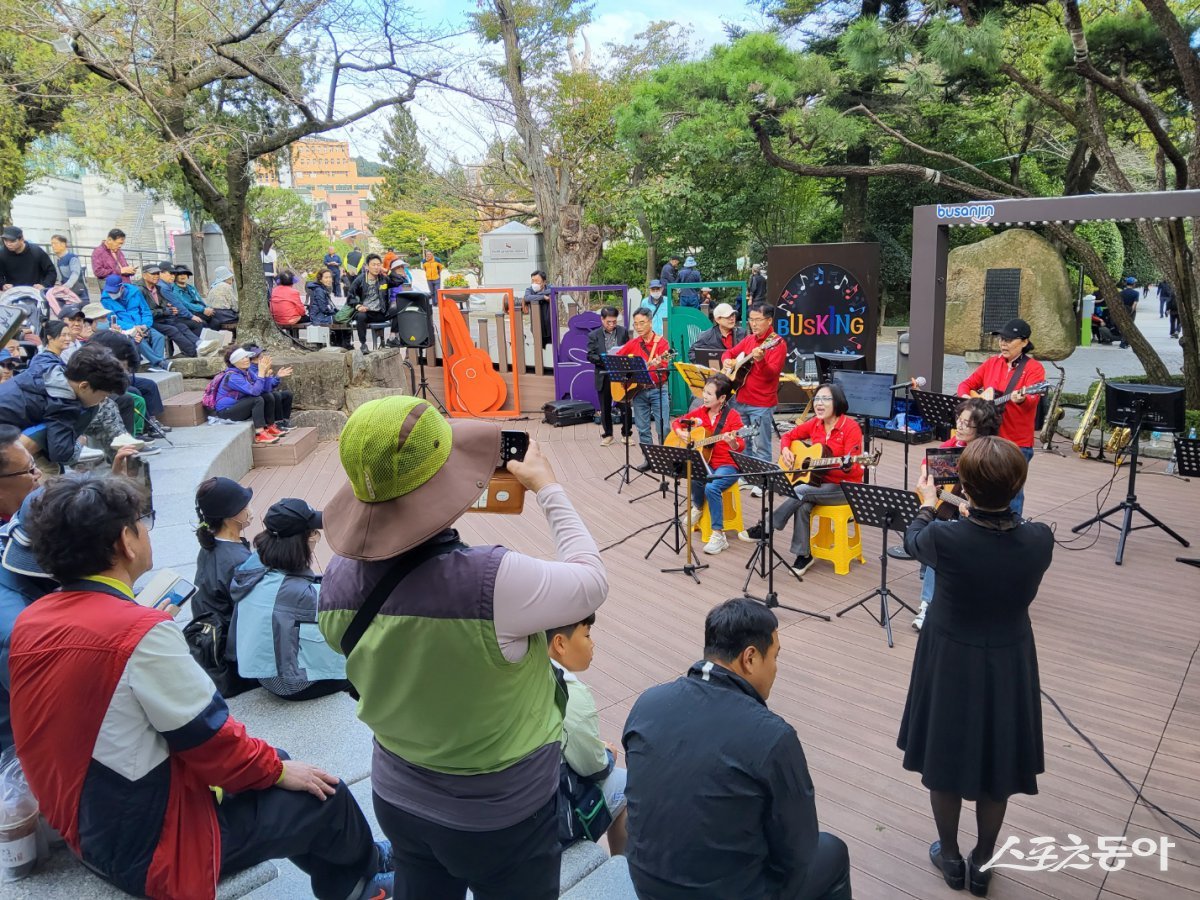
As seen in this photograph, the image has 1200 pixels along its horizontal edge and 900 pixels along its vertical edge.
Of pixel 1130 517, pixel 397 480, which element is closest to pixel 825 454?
pixel 1130 517

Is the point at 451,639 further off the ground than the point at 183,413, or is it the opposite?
the point at 451,639

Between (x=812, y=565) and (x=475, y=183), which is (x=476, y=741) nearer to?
(x=812, y=565)

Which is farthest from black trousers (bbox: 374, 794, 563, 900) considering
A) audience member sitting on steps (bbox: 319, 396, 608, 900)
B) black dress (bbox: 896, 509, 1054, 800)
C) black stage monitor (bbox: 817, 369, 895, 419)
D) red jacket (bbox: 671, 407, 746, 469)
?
black stage monitor (bbox: 817, 369, 895, 419)

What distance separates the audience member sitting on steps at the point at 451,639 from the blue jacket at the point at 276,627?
2.01 m

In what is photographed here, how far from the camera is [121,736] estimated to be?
218 cm

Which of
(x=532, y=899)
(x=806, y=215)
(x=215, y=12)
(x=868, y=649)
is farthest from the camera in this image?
(x=806, y=215)

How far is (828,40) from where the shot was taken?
17688 millimetres

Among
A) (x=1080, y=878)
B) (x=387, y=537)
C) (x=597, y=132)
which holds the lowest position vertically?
(x=1080, y=878)

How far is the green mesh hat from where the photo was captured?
187 centimetres

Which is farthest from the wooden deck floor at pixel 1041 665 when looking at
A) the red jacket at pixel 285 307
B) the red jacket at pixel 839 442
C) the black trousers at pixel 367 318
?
the black trousers at pixel 367 318

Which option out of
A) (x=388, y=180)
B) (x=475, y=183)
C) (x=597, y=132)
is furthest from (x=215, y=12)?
(x=388, y=180)

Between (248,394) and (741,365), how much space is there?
6.05 m

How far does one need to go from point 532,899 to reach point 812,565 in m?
5.37

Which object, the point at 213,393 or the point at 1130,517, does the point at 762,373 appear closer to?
the point at 1130,517
